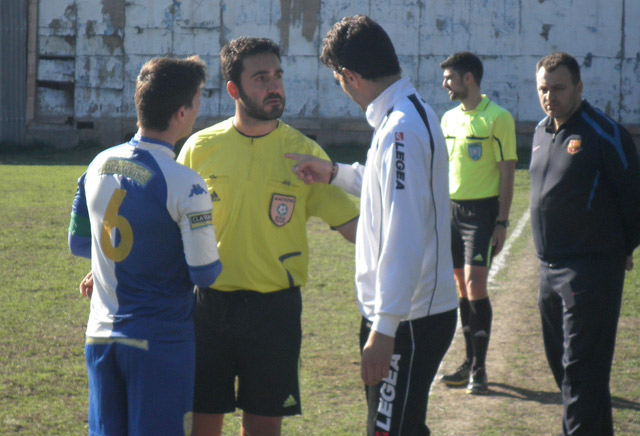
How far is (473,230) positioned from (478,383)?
1.14 meters

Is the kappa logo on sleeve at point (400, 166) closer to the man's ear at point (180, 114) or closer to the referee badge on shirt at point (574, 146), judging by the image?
the man's ear at point (180, 114)

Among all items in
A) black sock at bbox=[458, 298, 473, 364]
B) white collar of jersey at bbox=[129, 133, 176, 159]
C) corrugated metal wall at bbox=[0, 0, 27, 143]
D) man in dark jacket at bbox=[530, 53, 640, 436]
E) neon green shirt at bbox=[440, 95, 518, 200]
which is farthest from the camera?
corrugated metal wall at bbox=[0, 0, 27, 143]

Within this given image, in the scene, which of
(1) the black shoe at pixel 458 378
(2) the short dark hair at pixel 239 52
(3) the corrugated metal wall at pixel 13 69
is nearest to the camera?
(2) the short dark hair at pixel 239 52

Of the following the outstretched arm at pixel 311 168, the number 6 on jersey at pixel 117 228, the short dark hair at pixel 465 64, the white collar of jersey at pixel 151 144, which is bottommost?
the number 6 on jersey at pixel 117 228

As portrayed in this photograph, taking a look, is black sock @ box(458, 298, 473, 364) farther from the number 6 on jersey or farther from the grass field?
the number 6 on jersey

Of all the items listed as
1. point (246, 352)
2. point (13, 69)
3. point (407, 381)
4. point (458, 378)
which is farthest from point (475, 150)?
point (13, 69)

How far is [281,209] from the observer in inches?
151

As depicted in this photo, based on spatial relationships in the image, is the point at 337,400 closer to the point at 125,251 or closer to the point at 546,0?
the point at 125,251

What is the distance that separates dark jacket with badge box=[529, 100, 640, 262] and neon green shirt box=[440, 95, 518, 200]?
161 cm

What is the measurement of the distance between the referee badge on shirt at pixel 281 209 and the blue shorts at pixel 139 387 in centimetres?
75

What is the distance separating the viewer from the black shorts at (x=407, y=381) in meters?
3.22

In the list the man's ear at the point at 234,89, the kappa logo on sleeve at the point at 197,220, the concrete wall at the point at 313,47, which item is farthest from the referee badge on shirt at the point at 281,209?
the concrete wall at the point at 313,47

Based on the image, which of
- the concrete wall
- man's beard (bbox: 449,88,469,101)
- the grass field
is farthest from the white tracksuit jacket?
the concrete wall

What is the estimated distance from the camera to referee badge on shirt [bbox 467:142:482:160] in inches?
255
